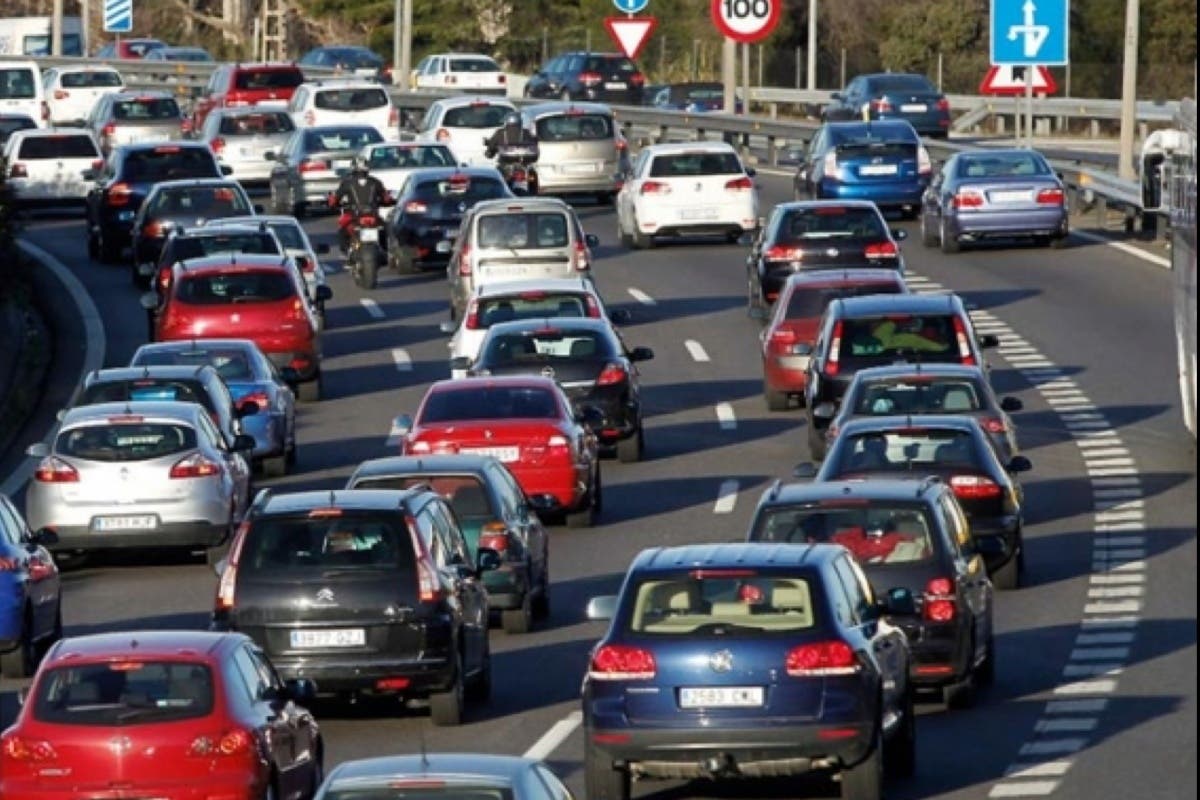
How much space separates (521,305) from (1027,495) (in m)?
7.32

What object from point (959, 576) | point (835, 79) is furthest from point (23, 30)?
point (959, 576)

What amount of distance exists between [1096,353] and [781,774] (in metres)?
24.2

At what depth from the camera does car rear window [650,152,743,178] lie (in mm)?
50906

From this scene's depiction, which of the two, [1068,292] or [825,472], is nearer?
[825,472]

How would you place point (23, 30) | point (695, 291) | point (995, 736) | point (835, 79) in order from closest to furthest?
point (995, 736)
point (695, 291)
point (835, 79)
point (23, 30)

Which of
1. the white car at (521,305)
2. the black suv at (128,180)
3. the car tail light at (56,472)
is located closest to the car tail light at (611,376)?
the white car at (521,305)

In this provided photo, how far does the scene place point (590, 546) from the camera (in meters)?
30.2

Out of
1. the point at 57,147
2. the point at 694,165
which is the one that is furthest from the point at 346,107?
the point at 694,165

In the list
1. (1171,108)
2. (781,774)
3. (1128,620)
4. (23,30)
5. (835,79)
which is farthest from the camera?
(23,30)

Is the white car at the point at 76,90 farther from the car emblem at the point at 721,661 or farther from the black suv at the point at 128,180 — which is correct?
the car emblem at the point at 721,661

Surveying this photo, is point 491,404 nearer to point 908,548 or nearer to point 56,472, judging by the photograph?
point 56,472

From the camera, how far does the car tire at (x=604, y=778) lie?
18078 millimetres

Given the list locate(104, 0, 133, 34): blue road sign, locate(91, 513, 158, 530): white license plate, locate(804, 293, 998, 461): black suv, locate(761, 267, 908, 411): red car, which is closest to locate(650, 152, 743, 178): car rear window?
locate(761, 267, 908, 411): red car

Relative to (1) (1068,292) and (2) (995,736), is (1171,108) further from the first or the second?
(2) (995,736)
